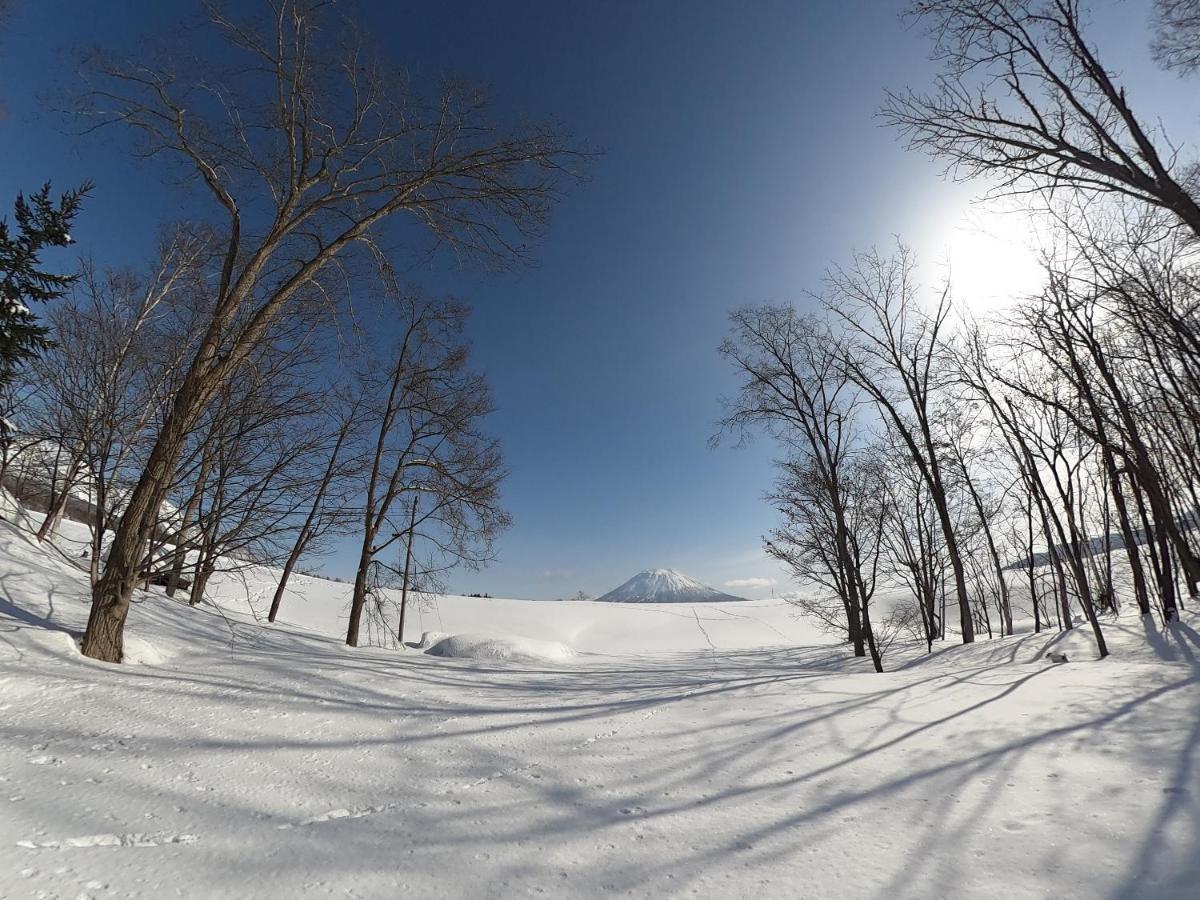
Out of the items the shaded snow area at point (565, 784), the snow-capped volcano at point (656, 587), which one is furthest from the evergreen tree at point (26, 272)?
the snow-capped volcano at point (656, 587)

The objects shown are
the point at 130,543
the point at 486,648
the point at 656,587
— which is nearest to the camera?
the point at 130,543

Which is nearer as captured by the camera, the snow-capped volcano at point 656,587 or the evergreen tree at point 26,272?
the evergreen tree at point 26,272

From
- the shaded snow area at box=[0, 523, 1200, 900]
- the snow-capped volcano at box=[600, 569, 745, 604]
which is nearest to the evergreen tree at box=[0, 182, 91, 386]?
the shaded snow area at box=[0, 523, 1200, 900]

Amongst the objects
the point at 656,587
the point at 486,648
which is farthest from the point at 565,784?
the point at 656,587

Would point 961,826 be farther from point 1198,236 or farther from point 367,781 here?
point 1198,236

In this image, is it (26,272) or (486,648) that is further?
(486,648)

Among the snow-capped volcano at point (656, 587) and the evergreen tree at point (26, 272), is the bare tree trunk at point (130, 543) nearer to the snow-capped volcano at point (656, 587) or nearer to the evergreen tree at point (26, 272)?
the evergreen tree at point (26, 272)

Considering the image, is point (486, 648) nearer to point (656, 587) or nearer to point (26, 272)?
point (26, 272)

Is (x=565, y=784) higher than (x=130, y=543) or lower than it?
lower

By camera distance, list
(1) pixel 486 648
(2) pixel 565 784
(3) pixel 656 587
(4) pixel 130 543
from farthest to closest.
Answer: (3) pixel 656 587 → (1) pixel 486 648 → (4) pixel 130 543 → (2) pixel 565 784

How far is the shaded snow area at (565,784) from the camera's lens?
1635 millimetres

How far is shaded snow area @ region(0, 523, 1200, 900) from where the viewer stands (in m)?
1.63

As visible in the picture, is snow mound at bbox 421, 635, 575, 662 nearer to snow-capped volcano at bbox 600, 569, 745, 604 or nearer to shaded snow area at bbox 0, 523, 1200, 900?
shaded snow area at bbox 0, 523, 1200, 900

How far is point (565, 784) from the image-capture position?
2449 mm
